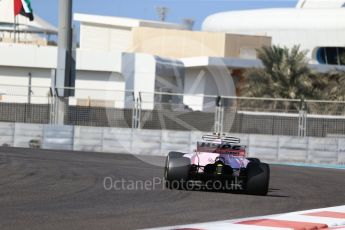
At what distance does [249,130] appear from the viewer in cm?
2719

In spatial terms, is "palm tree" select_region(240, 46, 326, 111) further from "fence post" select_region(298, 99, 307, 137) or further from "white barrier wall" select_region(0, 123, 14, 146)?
"white barrier wall" select_region(0, 123, 14, 146)

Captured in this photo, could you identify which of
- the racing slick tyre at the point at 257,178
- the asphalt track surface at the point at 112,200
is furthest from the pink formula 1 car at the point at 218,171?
the asphalt track surface at the point at 112,200

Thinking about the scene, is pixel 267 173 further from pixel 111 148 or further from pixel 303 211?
pixel 111 148

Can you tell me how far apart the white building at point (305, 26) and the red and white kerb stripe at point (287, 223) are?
2043 inches

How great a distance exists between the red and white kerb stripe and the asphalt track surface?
17.3 inches

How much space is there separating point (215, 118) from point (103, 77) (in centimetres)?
1903

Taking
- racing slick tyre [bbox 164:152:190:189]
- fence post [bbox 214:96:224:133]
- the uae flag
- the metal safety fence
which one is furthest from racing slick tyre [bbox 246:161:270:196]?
the uae flag

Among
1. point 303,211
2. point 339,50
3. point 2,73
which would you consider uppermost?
point 339,50

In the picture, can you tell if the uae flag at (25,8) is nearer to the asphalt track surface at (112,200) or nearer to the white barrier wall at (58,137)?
the white barrier wall at (58,137)

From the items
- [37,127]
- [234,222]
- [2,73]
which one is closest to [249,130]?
[37,127]

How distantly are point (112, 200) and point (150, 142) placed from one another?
52.2 ft

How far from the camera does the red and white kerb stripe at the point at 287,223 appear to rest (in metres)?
8.93

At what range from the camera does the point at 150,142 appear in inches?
1076

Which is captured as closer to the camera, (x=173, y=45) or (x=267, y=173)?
(x=267, y=173)
